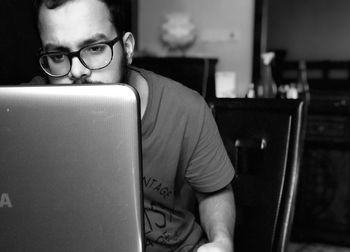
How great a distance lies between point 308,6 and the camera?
217 inches

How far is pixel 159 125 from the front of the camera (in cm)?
100

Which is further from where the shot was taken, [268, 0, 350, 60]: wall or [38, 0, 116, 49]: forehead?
[268, 0, 350, 60]: wall

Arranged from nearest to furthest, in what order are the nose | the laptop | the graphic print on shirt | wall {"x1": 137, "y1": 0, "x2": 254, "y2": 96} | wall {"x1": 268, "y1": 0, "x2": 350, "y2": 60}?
the laptop
the nose
the graphic print on shirt
wall {"x1": 137, "y1": 0, "x2": 254, "y2": 96}
wall {"x1": 268, "y1": 0, "x2": 350, "y2": 60}

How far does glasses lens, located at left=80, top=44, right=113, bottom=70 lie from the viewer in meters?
0.90

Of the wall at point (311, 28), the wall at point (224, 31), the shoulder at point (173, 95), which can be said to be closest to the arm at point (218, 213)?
the shoulder at point (173, 95)

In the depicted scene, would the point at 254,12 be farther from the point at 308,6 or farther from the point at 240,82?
the point at 308,6

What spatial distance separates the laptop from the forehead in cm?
33

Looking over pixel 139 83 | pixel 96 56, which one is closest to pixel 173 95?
pixel 139 83

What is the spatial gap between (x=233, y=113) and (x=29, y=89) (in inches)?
27.0

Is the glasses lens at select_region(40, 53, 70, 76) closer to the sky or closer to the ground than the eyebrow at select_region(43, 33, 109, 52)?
closer to the ground

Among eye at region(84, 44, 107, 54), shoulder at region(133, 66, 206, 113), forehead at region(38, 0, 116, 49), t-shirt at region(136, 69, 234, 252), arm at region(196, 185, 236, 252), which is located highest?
forehead at region(38, 0, 116, 49)

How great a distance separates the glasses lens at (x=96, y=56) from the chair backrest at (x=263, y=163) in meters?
0.38

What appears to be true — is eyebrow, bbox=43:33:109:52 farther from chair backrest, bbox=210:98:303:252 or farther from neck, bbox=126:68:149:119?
chair backrest, bbox=210:98:303:252

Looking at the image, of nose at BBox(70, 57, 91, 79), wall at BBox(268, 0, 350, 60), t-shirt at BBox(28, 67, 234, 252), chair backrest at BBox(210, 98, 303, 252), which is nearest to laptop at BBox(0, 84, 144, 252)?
nose at BBox(70, 57, 91, 79)
